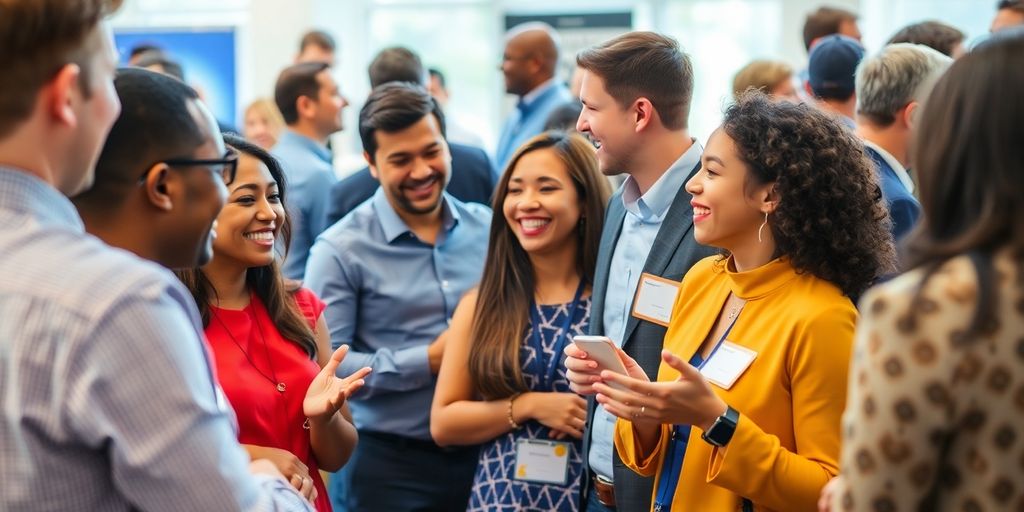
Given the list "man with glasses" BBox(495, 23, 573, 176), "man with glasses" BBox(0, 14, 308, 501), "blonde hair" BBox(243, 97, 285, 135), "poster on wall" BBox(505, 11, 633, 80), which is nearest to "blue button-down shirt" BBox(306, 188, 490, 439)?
"man with glasses" BBox(0, 14, 308, 501)

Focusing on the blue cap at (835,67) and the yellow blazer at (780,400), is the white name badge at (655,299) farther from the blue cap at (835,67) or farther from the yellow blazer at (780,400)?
the blue cap at (835,67)

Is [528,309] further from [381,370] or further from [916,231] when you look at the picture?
[916,231]

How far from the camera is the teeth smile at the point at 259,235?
98.9 inches

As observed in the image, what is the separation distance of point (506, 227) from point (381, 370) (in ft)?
1.93

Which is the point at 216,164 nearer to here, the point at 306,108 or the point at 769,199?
the point at 769,199

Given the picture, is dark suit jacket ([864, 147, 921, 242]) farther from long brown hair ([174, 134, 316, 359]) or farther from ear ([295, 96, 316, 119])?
ear ([295, 96, 316, 119])

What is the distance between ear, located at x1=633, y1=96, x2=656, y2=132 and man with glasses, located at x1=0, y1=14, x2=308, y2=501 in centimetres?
169

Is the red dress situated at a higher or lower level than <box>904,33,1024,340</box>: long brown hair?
lower

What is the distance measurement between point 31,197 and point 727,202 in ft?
4.58

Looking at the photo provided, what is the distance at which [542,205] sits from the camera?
2.94 m

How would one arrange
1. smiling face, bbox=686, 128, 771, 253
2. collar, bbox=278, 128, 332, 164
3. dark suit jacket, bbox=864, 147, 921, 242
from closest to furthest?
smiling face, bbox=686, 128, 771, 253 < dark suit jacket, bbox=864, 147, 921, 242 < collar, bbox=278, 128, 332, 164

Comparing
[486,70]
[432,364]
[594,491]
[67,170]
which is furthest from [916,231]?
[486,70]


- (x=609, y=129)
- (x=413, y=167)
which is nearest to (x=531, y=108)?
(x=413, y=167)

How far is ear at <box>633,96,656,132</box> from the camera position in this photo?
278cm
